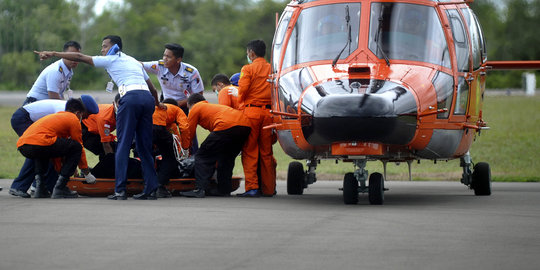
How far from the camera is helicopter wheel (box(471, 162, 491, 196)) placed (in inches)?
559

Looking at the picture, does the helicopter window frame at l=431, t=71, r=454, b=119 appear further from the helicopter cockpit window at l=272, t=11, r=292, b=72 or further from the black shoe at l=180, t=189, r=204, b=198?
the black shoe at l=180, t=189, r=204, b=198

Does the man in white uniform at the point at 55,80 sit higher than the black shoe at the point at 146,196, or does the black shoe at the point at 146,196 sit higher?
the man in white uniform at the point at 55,80

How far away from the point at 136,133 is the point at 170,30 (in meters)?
59.9

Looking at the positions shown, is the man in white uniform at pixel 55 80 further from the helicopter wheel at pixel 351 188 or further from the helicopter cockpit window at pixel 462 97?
the helicopter cockpit window at pixel 462 97

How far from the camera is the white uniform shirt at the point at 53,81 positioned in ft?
45.4

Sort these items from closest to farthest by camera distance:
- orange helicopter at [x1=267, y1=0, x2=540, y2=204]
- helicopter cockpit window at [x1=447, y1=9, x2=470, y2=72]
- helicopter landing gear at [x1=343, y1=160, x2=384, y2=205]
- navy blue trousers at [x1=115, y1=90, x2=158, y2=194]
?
orange helicopter at [x1=267, y1=0, x2=540, y2=204], helicopter landing gear at [x1=343, y1=160, x2=384, y2=205], navy blue trousers at [x1=115, y1=90, x2=158, y2=194], helicopter cockpit window at [x1=447, y1=9, x2=470, y2=72]

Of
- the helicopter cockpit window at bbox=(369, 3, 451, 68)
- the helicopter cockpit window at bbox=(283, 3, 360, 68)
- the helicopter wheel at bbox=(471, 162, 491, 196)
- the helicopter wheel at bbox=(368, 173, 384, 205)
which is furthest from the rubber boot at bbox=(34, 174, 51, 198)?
the helicopter wheel at bbox=(471, 162, 491, 196)

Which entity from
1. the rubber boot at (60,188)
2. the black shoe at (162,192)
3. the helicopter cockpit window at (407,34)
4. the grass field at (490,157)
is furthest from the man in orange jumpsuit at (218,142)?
the grass field at (490,157)

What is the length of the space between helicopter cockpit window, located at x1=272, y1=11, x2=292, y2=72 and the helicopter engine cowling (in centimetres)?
183

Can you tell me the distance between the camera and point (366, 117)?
416 inches

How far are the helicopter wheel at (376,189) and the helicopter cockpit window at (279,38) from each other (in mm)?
2115

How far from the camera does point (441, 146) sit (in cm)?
1186

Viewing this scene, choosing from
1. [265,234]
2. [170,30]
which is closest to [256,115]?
[265,234]

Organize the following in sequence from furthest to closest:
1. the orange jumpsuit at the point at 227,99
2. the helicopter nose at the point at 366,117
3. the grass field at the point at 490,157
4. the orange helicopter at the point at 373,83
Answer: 1. the grass field at the point at 490,157
2. the orange jumpsuit at the point at 227,99
3. the orange helicopter at the point at 373,83
4. the helicopter nose at the point at 366,117
